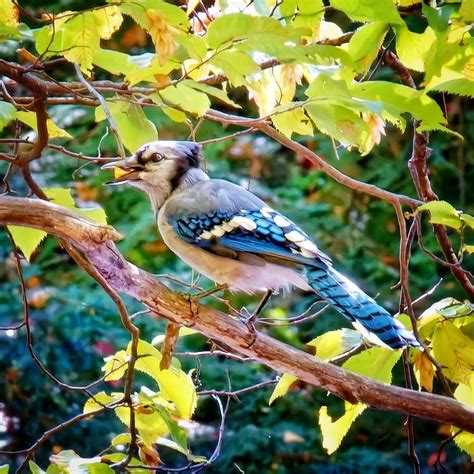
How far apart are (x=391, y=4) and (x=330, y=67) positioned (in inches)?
5.9

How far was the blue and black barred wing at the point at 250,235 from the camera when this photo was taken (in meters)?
2.29

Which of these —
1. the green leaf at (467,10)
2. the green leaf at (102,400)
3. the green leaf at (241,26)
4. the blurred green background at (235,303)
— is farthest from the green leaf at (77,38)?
the blurred green background at (235,303)

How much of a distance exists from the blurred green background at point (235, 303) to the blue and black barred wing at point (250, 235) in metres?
1.67

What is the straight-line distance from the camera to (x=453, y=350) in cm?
197

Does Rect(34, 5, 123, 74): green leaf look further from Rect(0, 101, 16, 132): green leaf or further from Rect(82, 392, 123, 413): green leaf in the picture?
Rect(82, 392, 123, 413): green leaf

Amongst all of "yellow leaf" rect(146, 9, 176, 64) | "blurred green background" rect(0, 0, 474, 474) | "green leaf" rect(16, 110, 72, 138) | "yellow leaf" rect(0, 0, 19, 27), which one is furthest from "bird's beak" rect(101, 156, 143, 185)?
"blurred green background" rect(0, 0, 474, 474)

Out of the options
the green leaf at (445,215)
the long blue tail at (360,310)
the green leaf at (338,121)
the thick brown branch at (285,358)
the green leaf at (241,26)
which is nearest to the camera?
the green leaf at (241,26)

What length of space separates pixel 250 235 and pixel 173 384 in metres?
0.47

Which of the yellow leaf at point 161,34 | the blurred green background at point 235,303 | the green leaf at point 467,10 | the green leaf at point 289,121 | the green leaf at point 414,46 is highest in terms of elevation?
the green leaf at point 467,10

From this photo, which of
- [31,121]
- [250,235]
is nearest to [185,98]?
[31,121]

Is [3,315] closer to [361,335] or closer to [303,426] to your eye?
[303,426]

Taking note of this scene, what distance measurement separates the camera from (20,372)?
418 cm

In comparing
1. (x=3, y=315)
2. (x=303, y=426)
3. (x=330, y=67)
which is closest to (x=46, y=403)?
(x=3, y=315)

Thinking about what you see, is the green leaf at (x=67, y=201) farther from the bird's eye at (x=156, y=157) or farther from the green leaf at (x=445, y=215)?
the green leaf at (x=445, y=215)
